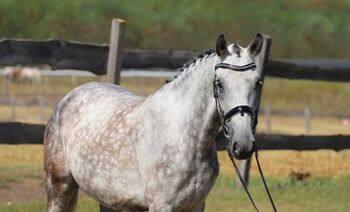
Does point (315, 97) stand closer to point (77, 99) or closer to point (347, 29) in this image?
point (347, 29)

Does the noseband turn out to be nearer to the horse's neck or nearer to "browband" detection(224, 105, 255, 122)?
"browband" detection(224, 105, 255, 122)

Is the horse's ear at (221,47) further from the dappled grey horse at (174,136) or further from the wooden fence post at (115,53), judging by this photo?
the wooden fence post at (115,53)

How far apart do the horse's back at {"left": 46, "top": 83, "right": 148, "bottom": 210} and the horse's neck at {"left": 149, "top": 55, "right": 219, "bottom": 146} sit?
371mm

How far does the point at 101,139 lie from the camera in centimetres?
714

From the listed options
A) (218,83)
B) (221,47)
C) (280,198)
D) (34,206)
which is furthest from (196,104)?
(280,198)

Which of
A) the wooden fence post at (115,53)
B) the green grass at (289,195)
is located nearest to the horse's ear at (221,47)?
the wooden fence post at (115,53)

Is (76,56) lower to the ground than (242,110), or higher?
lower

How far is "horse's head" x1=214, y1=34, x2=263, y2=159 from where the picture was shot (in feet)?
19.9

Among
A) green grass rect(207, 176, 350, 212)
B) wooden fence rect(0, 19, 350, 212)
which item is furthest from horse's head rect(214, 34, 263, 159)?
green grass rect(207, 176, 350, 212)

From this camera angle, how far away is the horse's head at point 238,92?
6078 millimetres

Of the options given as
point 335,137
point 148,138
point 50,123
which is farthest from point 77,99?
point 335,137

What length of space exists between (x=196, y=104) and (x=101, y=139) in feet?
2.76

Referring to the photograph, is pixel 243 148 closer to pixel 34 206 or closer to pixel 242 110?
pixel 242 110

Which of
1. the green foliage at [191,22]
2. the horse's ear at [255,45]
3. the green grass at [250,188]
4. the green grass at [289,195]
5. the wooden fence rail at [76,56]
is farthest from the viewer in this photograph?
the green foliage at [191,22]
